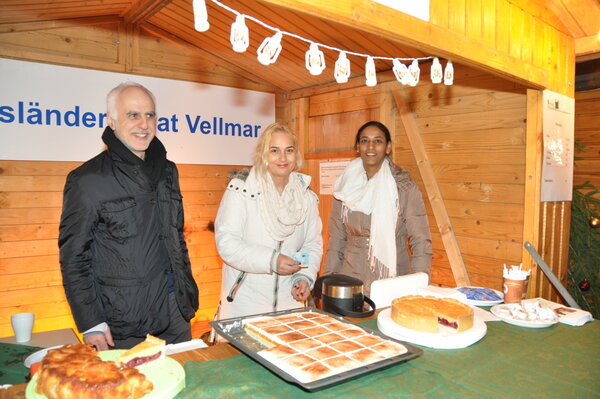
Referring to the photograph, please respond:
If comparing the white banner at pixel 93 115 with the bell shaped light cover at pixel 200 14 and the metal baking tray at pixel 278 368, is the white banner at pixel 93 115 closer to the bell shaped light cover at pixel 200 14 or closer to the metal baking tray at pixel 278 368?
the bell shaped light cover at pixel 200 14

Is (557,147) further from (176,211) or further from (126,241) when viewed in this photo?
(126,241)

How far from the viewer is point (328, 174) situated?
4.65m

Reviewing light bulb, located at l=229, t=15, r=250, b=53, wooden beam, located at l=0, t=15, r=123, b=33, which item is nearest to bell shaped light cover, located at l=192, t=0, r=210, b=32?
light bulb, located at l=229, t=15, r=250, b=53

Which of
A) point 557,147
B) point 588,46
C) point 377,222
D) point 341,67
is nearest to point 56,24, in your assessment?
point 341,67

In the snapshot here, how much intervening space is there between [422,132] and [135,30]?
9.58 ft

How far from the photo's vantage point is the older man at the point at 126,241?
1.73 meters

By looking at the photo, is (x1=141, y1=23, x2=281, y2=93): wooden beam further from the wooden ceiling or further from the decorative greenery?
the decorative greenery

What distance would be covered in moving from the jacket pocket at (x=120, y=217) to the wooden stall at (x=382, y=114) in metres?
1.94

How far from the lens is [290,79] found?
470 cm

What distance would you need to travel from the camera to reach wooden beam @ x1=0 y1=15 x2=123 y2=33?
3.46 metres

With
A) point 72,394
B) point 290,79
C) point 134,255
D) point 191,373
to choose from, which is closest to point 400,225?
point 134,255

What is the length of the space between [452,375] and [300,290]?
1.14 metres

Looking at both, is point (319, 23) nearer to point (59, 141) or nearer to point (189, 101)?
point (189, 101)

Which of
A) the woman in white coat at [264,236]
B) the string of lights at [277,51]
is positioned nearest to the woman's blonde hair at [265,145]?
the woman in white coat at [264,236]
